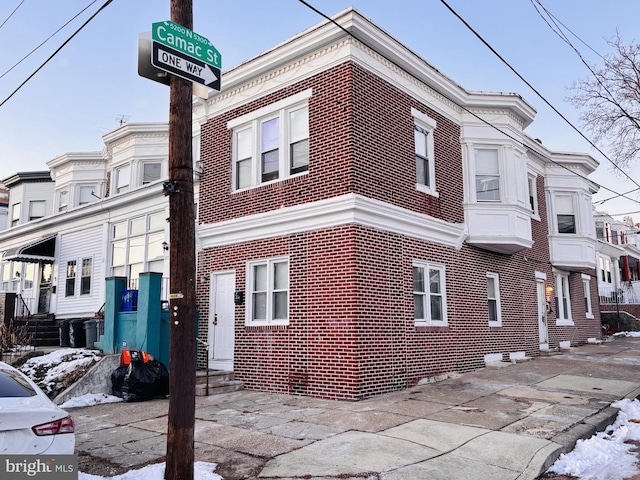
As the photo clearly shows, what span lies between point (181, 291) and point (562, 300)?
18974 millimetres

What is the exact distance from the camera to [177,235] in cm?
558

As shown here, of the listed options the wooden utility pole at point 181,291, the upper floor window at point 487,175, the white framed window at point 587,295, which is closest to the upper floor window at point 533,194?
the upper floor window at point 487,175

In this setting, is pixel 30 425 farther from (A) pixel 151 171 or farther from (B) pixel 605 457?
(A) pixel 151 171

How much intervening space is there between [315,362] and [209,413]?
2464 millimetres

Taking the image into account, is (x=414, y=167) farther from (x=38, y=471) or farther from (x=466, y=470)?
(x=38, y=471)

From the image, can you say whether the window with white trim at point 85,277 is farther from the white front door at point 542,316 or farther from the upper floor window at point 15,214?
the white front door at point 542,316

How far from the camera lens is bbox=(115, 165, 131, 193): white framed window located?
65.0ft

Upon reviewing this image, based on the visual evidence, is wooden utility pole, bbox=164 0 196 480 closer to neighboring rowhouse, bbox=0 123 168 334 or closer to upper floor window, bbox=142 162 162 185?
neighboring rowhouse, bbox=0 123 168 334

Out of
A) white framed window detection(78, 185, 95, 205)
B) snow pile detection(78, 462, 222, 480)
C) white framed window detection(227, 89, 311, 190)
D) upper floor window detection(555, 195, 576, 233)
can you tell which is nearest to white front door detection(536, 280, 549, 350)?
upper floor window detection(555, 195, 576, 233)

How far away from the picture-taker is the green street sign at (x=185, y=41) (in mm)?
5539

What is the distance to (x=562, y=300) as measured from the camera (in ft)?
67.8

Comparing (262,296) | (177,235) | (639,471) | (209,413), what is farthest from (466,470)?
(262,296)

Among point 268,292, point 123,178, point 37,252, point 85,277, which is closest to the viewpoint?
point 268,292

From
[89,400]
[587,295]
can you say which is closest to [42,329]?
[89,400]
